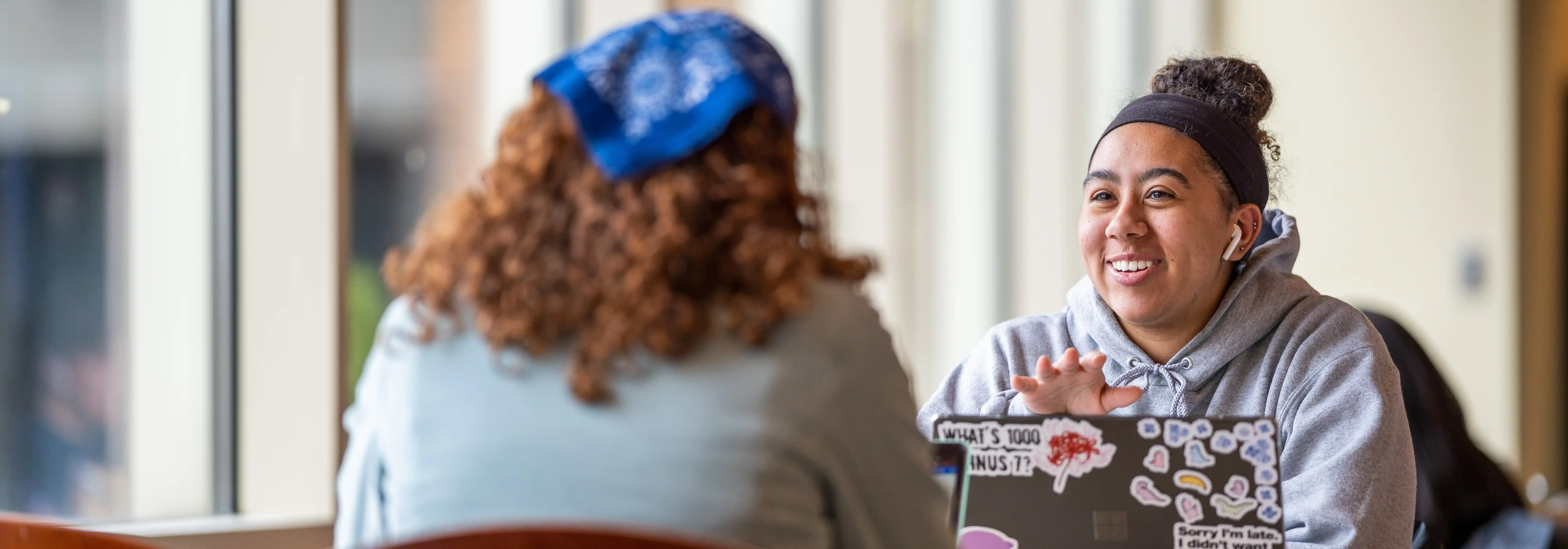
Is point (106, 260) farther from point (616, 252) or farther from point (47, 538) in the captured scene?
point (616, 252)

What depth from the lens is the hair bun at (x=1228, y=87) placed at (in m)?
1.70

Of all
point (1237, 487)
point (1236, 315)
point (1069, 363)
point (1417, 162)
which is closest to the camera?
point (1237, 487)

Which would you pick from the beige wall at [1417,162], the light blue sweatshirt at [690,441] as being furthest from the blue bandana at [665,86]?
the beige wall at [1417,162]

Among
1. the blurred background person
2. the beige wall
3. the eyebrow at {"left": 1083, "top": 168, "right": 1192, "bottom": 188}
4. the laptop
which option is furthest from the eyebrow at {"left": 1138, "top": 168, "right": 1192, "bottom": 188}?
the beige wall

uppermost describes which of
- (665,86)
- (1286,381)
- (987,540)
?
(665,86)

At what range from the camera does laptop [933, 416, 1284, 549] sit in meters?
1.22

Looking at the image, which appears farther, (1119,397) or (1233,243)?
(1233,243)

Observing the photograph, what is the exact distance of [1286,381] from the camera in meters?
1.56

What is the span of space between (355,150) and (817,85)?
4.57 ft

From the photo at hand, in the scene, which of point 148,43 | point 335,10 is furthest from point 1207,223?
point 148,43

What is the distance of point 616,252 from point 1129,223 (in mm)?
920

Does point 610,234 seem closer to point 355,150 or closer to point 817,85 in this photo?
point 355,150

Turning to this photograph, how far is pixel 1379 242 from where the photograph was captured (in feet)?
16.1

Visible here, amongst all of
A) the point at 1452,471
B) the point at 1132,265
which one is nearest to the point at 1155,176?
the point at 1132,265
